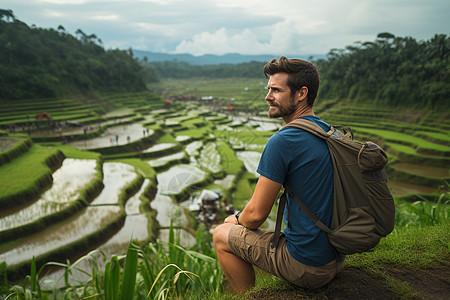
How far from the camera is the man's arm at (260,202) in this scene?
1366mm

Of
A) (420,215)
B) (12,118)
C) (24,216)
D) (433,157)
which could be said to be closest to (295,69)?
(420,215)

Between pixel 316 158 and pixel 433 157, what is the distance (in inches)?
648

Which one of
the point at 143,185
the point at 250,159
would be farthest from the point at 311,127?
the point at 250,159

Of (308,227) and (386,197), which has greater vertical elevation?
(386,197)

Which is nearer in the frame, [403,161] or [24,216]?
[24,216]

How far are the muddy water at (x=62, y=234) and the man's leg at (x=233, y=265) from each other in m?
8.00

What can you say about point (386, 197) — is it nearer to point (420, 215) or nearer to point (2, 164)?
point (420, 215)

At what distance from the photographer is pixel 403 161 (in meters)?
Result: 15.0

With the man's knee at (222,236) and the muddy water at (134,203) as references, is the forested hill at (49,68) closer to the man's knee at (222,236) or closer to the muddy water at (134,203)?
the muddy water at (134,203)

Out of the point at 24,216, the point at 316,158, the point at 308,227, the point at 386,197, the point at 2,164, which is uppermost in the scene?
the point at 316,158

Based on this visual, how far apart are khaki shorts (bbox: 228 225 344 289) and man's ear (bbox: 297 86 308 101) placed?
0.73m

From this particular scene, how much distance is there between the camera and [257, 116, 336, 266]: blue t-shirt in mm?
1330

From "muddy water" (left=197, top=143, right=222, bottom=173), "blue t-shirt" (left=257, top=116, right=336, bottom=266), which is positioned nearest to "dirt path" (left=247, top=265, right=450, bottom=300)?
"blue t-shirt" (left=257, top=116, right=336, bottom=266)

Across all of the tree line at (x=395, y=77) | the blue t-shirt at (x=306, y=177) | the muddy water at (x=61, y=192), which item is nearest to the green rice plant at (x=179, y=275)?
the blue t-shirt at (x=306, y=177)
